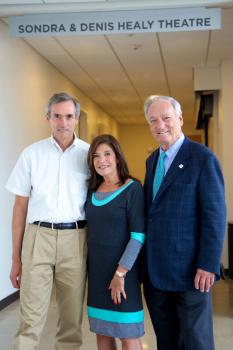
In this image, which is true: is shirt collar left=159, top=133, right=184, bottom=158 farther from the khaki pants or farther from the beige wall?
the beige wall

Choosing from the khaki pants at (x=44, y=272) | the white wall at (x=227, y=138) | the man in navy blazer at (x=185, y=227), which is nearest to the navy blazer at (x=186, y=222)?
the man in navy blazer at (x=185, y=227)

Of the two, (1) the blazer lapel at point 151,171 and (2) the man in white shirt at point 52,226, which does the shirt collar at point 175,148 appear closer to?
(1) the blazer lapel at point 151,171

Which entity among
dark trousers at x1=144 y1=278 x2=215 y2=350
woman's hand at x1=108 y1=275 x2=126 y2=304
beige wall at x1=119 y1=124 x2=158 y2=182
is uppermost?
beige wall at x1=119 y1=124 x2=158 y2=182

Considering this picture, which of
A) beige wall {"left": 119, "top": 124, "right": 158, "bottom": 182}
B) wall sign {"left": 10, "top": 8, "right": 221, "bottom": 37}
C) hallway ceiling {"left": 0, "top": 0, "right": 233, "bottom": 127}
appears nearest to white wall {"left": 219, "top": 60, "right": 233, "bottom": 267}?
hallway ceiling {"left": 0, "top": 0, "right": 233, "bottom": 127}

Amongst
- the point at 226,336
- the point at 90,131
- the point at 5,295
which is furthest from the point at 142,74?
the point at 226,336

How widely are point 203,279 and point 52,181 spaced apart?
1.00 meters

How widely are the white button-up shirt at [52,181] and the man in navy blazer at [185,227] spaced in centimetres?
44

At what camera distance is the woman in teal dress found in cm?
233

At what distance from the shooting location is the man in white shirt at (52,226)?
2.52m

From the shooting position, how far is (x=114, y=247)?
2.36 metres

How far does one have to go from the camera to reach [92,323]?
246 cm

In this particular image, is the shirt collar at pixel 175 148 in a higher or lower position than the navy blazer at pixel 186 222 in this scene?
higher

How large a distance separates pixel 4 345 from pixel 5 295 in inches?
51.6

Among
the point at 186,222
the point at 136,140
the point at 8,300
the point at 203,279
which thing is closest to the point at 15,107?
the point at 8,300
